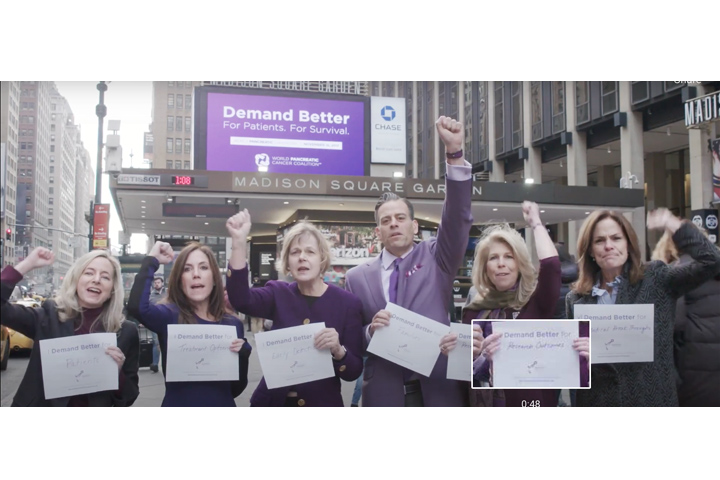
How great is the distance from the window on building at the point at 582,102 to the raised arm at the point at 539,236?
4.88 ft

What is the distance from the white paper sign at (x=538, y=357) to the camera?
3.53m

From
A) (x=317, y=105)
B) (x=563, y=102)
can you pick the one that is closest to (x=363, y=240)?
(x=563, y=102)

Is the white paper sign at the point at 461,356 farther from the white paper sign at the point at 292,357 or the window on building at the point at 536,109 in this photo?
the window on building at the point at 536,109

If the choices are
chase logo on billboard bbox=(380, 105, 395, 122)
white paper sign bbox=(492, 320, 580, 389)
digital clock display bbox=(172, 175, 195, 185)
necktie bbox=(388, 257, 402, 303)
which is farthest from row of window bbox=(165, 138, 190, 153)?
white paper sign bbox=(492, 320, 580, 389)

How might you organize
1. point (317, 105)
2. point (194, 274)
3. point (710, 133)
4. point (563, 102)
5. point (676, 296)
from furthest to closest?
1. point (317, 105)
2. point (563, 102)
3. point (710, 133)
4. point (676, 296)
5. point (194, 274)

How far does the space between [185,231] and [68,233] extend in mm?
1050

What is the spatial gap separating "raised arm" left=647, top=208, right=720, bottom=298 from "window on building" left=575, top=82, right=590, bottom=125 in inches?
55.7

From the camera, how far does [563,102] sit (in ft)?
15.5

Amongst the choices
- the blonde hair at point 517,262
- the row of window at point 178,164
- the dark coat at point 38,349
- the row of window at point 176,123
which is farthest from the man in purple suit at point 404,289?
the row of window at point 176,123

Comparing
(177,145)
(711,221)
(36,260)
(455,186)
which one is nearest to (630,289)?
(711,221)

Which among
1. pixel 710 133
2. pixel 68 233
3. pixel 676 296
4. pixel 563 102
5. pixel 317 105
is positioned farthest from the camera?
pixel 317 105

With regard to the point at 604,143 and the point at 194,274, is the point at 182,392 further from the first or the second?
the point at 604,143

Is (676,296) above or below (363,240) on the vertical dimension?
below

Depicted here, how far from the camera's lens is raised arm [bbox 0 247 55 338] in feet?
10.6
